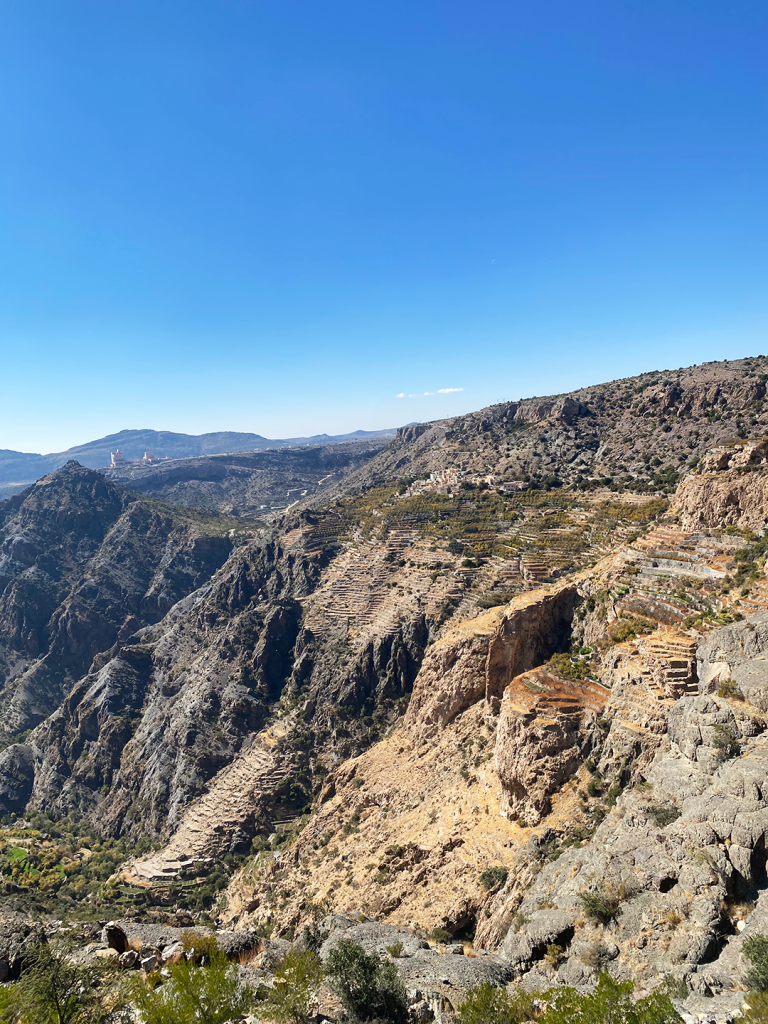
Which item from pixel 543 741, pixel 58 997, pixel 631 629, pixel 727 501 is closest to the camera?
pixel 58 997

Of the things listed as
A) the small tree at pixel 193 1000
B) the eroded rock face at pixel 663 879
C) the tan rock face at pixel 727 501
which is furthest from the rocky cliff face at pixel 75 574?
the tan rock face at pixel 727 501

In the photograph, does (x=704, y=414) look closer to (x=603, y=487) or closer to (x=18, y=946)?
(x=603, y=487)

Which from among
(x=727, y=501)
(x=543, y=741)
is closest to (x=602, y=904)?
(x=543, y=741)

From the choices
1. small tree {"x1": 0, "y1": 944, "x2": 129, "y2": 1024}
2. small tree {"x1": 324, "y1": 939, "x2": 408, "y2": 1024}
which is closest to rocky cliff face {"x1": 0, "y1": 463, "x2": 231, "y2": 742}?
small tree {"x1": 0, "y1": 944, "x2": 129, "y2": 1024}

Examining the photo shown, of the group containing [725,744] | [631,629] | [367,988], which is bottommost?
[367,988]

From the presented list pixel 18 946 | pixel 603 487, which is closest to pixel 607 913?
pixel 18 946

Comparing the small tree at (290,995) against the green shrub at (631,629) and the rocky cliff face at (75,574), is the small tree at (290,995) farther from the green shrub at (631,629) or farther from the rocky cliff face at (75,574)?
the rocky cliff face at (75,574)

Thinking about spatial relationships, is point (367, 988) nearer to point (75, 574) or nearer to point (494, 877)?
point (494, 877)
